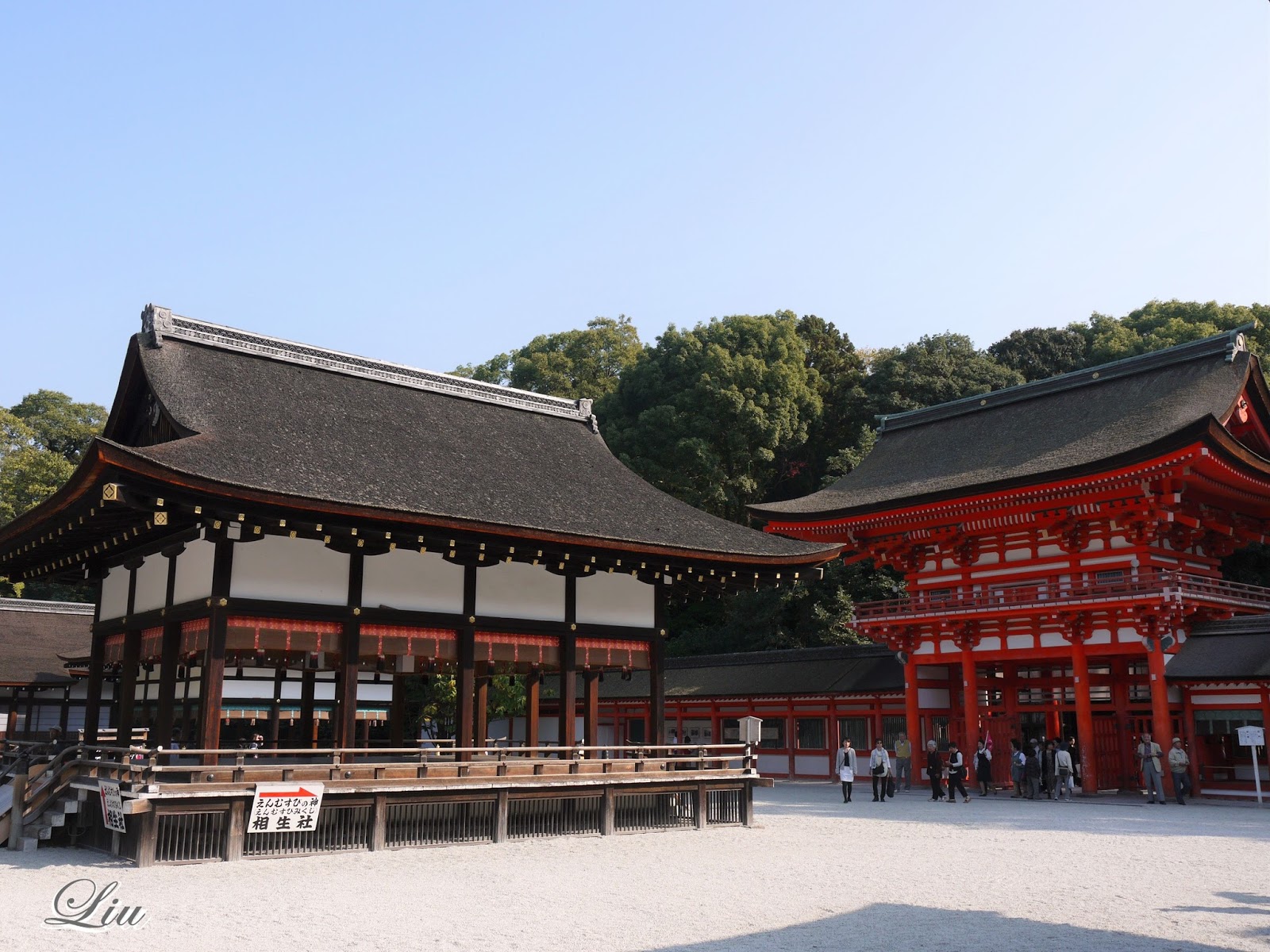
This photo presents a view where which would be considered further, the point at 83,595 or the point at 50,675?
the point at 83,595

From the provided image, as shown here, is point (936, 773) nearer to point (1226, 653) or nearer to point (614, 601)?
point (1226, 653)

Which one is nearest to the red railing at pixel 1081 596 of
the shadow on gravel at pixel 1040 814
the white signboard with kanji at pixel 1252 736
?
the white signboard with kanji at pixel 1252 736

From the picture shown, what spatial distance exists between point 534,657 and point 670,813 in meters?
3.38

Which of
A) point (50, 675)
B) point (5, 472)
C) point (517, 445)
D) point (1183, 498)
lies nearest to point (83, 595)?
point (5, 472)

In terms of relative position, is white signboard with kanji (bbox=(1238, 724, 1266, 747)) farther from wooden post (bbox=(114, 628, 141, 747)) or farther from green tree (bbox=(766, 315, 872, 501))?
green tree (bbox=(766, 315, 872, 501))

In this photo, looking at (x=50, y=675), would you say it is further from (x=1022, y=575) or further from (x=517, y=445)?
(x=1022, y=575)

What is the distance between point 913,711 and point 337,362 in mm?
17312

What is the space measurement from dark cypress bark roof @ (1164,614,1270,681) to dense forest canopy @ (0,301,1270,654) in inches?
600

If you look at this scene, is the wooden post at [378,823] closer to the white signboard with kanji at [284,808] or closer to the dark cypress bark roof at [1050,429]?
the white signboard with kanji at [284,808]

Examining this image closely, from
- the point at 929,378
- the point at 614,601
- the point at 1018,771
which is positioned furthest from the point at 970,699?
the point at 929,378

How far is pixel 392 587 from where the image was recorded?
624 inches

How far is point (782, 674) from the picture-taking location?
3189cm

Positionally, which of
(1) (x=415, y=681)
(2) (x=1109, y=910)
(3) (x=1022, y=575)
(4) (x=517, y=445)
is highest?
(4) (x=517, y=445)

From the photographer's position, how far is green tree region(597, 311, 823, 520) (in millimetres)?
44719
